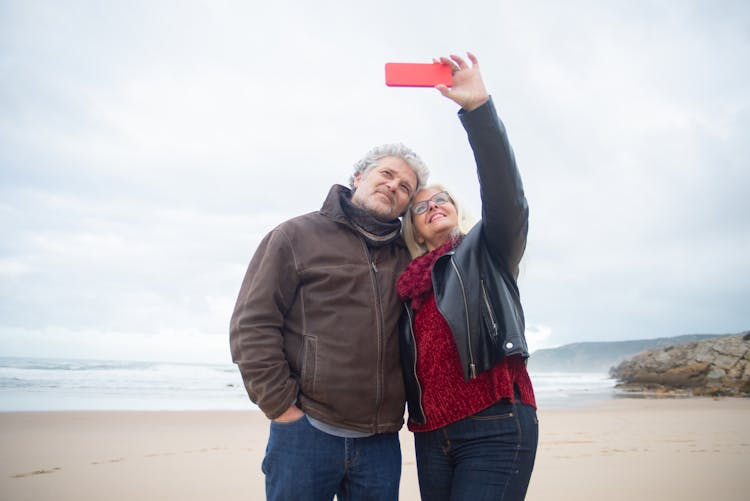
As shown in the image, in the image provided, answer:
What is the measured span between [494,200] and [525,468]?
1017mm

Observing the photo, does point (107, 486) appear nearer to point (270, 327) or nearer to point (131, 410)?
point (270, 327)

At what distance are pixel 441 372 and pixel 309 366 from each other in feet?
1.77

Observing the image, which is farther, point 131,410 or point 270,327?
point 131,410

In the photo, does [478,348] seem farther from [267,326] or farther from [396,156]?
[396,156]

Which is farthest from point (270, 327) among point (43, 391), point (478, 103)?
point (43, 391)

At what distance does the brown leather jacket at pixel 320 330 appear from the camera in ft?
6.44

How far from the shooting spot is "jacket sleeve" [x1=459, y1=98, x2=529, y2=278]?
1.87m

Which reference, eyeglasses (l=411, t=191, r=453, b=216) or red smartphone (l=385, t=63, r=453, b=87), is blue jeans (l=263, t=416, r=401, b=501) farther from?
red smartphone (l=385, t=63, r=453, b=87)

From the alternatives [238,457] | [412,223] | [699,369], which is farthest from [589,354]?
[412,223]

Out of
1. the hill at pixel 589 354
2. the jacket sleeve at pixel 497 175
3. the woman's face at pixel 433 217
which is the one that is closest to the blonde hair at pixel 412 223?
the woman's face at pixel 433 217

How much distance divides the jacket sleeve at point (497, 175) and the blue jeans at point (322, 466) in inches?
40.5

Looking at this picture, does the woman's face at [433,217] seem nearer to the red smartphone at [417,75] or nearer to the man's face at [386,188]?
the man's face at [386,188]

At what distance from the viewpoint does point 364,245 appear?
2.28 metres

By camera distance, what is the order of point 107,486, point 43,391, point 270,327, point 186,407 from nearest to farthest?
point 270,327 < point 107,486 < point 186,407 < point 43,391
